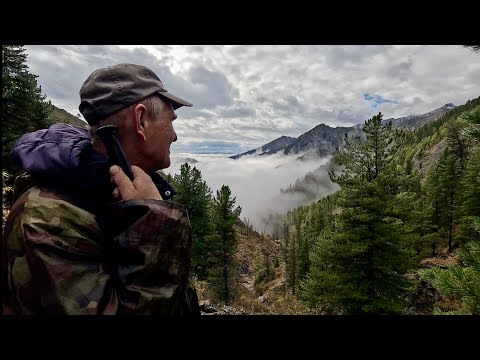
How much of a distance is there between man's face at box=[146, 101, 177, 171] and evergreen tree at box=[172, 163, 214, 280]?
76.2ft

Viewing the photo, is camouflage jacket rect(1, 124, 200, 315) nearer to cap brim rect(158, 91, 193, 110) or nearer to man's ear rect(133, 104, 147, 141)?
man's ear rect(133, 104, 147, 141)

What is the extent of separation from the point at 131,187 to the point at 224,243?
2613 cm

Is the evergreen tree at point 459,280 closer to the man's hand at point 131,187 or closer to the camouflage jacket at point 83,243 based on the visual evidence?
the camouflage jacket at point 83,243

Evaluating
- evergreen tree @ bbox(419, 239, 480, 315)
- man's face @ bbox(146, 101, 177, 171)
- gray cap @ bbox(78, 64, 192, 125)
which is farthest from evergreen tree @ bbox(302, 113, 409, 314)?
gray cap @ bbox(78, 64, 192, 125)

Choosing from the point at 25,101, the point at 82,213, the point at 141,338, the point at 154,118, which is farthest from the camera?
the point at 25,101

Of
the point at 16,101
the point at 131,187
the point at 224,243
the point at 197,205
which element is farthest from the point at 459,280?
the point at 16,101

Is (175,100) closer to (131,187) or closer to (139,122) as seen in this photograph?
(139,122)

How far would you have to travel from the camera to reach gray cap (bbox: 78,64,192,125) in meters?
1.52

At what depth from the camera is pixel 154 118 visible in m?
1.62

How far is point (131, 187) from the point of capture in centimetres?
133

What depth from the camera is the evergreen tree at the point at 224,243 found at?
25547 mm

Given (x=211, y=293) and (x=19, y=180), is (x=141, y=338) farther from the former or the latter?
(x=211, y=293)

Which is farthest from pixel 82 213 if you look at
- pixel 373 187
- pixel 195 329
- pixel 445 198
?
pixel 445 198

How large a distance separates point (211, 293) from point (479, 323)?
86.9ft
